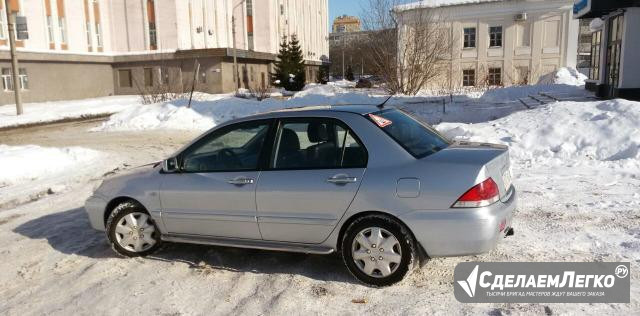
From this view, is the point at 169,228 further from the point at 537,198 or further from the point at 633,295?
the point at 537,198

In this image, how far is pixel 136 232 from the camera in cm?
538

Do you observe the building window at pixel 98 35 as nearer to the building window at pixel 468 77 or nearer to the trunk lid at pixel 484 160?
the building window at pixel 468 77

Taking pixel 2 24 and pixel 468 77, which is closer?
pixel 2 24

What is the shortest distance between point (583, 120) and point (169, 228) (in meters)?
8.66

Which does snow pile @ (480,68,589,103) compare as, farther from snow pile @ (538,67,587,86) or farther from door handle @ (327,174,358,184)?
door handle @ (327,174,358,184)

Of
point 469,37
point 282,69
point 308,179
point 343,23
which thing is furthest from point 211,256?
point 343,23

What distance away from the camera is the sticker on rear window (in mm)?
4594

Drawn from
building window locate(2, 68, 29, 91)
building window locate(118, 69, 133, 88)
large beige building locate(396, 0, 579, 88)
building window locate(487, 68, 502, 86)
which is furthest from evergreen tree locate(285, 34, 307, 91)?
building window locate(2, 68, 29, 91)

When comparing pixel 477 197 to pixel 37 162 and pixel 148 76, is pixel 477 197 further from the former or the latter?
pixel 148 76

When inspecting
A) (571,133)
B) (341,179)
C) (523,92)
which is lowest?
(571,133)

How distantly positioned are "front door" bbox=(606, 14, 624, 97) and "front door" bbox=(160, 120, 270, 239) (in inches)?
759

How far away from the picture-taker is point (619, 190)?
711 cm

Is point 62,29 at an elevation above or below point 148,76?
above

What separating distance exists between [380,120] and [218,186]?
5.29 ft
